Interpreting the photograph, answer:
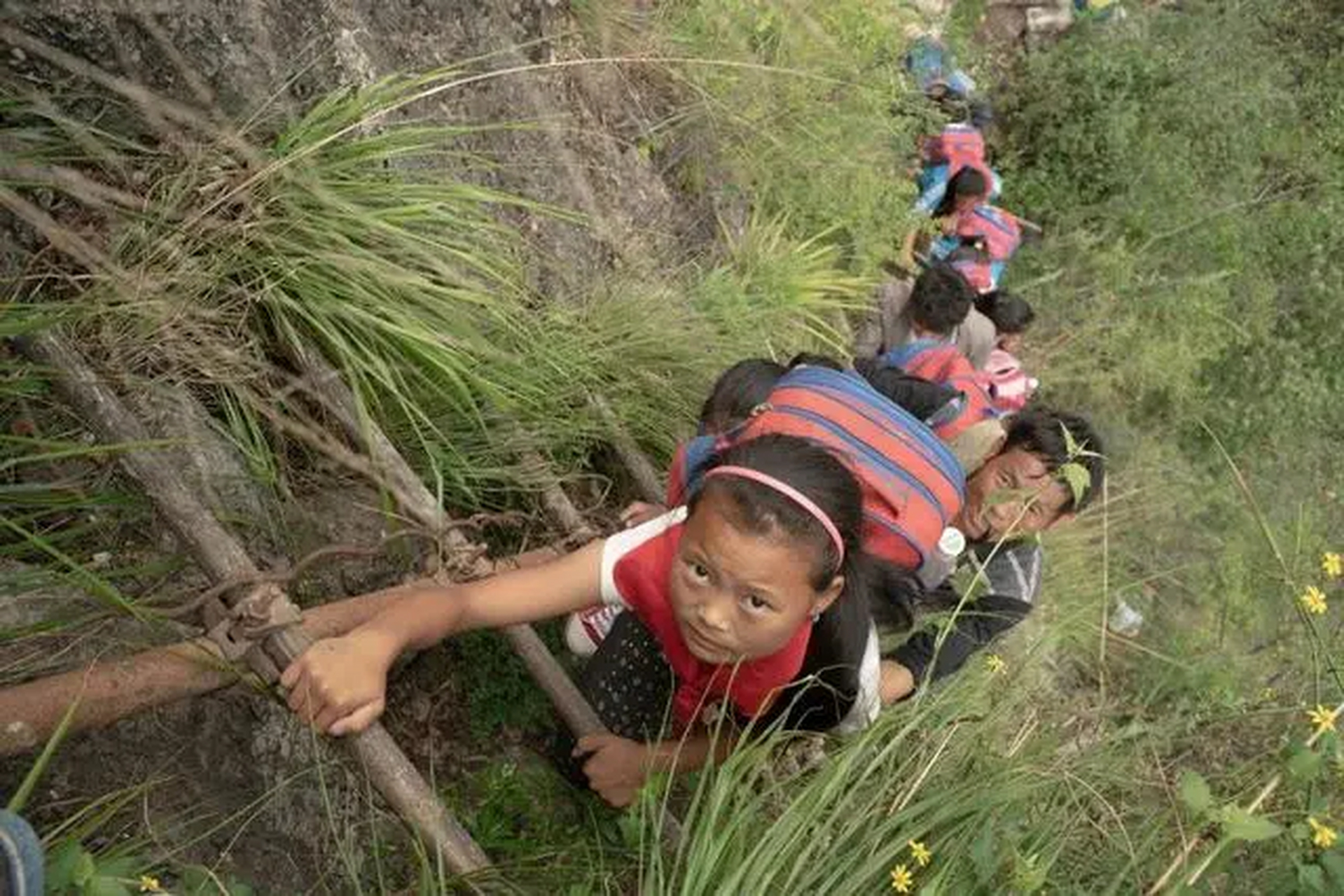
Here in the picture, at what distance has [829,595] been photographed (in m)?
1.79

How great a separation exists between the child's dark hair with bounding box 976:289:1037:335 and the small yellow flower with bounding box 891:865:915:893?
3531 millimetres

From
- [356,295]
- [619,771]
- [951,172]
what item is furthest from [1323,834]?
[951,172]

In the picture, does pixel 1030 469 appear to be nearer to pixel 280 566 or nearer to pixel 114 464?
pixel 280 566

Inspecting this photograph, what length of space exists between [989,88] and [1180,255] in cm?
154

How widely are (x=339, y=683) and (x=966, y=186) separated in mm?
4319

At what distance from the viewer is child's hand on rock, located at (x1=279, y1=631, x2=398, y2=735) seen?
1.54m

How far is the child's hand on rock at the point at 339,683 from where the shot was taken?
1.54 meters

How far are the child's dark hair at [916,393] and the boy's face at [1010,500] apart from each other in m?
0.19

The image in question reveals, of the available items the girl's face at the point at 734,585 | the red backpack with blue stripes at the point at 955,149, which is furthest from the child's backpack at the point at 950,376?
the red backpack with blue stripes at the point at 955,149

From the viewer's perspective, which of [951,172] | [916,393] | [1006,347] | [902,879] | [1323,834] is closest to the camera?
[1323,834]

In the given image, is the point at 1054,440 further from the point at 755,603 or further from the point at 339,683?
the point at 339,683

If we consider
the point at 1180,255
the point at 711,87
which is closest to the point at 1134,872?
the point at 711,87

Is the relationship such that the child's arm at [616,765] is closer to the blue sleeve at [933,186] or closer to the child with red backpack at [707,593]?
the child with red backpack at [707,593]

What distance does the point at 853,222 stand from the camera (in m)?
4.54
